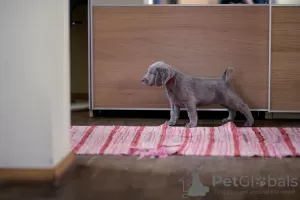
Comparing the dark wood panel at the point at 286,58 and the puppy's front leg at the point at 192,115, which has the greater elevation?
the dark wood panel at the point at 286,58

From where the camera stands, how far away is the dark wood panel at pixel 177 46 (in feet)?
8.81

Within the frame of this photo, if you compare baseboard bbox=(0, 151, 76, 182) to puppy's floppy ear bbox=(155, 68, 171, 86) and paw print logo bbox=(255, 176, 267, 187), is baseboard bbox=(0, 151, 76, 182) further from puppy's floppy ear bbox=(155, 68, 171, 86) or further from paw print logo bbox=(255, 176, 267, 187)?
puppy's floppy ear bbox=(155, 68, 171, 86)

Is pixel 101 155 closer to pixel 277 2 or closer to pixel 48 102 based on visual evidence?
pixel 48 102

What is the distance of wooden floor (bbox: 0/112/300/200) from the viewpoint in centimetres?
117

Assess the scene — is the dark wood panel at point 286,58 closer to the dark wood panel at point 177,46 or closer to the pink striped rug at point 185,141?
the dark wood panel at point 177,46

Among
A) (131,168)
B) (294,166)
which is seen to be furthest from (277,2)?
(131,168)

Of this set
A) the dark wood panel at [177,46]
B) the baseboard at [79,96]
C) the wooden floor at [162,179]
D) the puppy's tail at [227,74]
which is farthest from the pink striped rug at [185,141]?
the baseboard at [79,96]

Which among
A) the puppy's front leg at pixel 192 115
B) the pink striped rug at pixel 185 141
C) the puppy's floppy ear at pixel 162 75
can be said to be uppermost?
the puppy's floppy ear at pixel 162 75

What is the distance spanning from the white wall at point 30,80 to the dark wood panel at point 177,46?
4.68 ft

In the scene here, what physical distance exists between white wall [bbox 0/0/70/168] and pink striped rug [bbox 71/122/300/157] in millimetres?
446

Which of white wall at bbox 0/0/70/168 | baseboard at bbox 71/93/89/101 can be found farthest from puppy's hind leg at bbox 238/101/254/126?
baseboard at bbox 71/93/89/101

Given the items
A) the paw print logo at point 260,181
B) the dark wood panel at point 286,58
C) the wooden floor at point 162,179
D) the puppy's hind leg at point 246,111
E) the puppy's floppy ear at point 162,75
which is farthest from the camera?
the dark wood panel at point 286,58

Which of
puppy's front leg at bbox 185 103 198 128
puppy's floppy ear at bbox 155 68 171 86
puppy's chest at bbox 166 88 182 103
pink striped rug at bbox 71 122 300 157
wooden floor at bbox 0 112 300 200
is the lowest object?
wooden floor at bbox 0 112 300 200

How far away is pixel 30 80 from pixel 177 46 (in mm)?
1532
